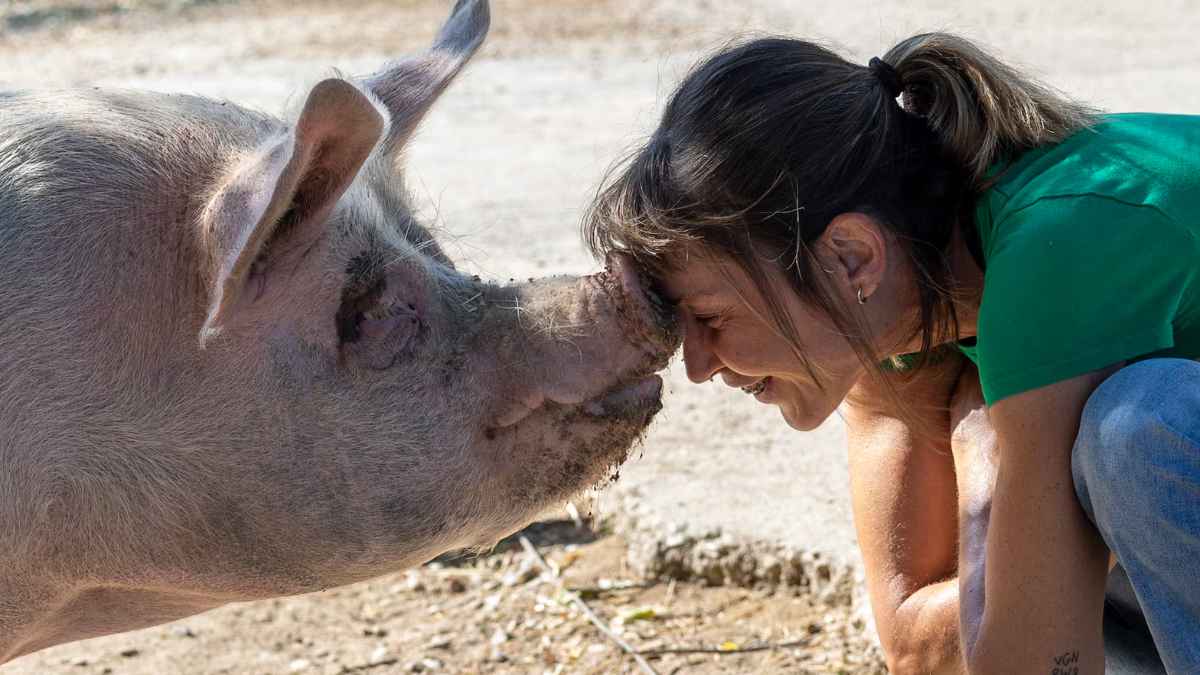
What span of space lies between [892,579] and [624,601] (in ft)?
3.49

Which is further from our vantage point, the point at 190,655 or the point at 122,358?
the point at 190,655

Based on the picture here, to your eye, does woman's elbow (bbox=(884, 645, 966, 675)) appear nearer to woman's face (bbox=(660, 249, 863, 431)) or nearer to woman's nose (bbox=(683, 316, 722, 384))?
woman's face (bbox=(660, 249, 863, 431))

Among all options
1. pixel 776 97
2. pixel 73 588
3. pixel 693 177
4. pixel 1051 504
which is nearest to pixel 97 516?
pixel 73 588

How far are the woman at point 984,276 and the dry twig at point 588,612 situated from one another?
935 mm

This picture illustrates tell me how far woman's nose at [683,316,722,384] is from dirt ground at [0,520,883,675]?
3.81 ft

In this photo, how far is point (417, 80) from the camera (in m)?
2.90

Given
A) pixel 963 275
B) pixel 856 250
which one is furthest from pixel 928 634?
pixel 856 250

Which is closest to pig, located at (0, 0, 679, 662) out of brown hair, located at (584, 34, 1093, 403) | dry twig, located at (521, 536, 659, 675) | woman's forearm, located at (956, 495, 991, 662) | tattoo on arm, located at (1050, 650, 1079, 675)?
brown hair, located at (584, 34, 1093, 403)

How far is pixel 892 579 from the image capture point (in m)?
3.03

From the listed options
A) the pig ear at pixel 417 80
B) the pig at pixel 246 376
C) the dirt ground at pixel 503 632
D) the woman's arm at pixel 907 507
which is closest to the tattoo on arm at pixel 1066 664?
the woman's arm at pixel 907 507

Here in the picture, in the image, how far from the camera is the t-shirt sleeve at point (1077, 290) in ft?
7.63

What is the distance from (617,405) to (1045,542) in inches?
29.1

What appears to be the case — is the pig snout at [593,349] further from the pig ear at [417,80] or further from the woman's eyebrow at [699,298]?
the pig ear at [417,80]

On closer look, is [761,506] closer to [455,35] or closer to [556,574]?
[556,574]
